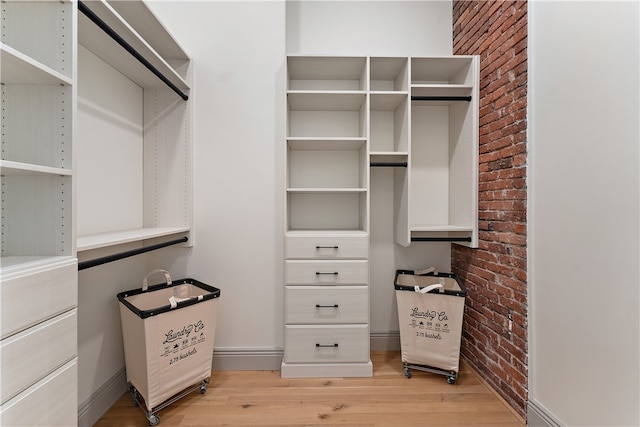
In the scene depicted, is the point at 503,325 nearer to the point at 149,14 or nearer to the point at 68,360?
the point at 68,360

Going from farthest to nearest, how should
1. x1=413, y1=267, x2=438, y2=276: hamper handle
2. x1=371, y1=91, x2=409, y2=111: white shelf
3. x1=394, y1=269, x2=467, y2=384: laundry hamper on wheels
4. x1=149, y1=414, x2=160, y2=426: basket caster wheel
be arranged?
x1=413, y1=267, x2=438, y2=276: hamper handle, x1=371, y1=91, x2=409, y2=111: white shelf, x1=394, y1=269, x2=467, y2=384: laundry hamper on wheels, x1=149, y1=414, x2=160, y2=426: basket caster wheel

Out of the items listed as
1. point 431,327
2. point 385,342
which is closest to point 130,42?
point 431,327

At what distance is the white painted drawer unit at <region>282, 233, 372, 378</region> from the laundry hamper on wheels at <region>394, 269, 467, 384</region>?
266 millimetres

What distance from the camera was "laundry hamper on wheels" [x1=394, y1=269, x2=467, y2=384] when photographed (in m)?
2.09

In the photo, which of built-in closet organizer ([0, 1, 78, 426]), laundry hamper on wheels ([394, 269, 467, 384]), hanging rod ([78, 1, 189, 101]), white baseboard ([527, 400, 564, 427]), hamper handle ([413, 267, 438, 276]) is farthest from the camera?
hamper handle ([413, 267, 438, 276])

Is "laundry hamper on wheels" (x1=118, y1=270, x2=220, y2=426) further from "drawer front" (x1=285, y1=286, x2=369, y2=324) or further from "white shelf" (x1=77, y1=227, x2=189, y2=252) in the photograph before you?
"drawer front" (x1=285, y1=286, x2=369, y2=324)

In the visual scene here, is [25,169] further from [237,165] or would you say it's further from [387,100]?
[387,100]

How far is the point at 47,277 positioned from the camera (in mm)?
1078

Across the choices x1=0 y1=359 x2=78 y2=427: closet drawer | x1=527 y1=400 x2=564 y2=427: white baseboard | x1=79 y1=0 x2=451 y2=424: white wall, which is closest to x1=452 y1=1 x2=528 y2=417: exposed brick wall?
x1=527 y1=400 x2=564 y2=427: white baseboard

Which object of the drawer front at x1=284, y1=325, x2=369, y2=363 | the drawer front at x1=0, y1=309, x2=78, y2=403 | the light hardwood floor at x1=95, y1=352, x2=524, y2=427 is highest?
the drawer front at x1=0, y1=309, x2=78, y2=403

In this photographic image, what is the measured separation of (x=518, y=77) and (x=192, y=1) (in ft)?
7.01

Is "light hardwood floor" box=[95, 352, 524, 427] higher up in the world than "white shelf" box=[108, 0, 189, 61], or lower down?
lower down

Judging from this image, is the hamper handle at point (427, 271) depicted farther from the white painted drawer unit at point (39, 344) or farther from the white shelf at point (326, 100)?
the white painted drawer unit at point (39, 344)

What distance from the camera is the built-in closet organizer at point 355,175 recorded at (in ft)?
7.07
